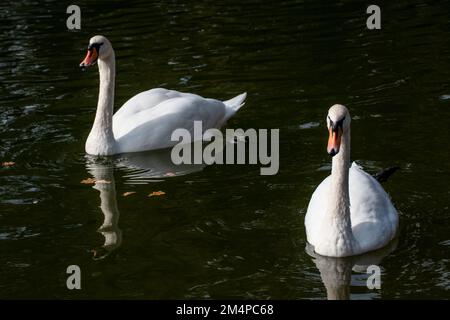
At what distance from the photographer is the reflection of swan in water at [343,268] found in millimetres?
7871

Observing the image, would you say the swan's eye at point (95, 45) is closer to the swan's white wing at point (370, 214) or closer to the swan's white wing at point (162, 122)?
the swan's white wing at point (162, 122)

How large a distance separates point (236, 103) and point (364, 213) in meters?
4.62

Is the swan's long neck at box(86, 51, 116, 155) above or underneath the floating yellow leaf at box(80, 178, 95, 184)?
above

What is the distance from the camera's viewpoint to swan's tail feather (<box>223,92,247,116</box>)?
13.0 metres

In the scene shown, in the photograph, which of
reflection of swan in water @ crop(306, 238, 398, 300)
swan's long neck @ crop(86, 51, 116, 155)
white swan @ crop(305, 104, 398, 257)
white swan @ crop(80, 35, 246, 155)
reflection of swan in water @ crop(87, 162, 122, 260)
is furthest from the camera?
white swan @ crop(80, 35, 246, 155)

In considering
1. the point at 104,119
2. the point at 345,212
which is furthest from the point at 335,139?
the point at 104,119

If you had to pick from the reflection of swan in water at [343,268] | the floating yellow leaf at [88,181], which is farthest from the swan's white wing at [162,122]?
the reflection of swan in water at [343,268]

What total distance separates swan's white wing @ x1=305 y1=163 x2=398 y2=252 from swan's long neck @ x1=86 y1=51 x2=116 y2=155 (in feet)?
11.8

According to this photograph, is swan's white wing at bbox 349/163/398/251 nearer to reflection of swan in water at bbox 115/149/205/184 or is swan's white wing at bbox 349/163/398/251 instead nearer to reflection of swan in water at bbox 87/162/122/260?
reflection of swan in water at bbox 87/162/122/260

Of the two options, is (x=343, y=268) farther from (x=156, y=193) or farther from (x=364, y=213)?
(x=156, y=193)

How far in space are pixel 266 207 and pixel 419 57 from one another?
601 cm

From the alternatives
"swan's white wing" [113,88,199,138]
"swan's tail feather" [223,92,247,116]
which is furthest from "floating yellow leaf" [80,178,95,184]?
"swan's tail feather" [223,92,247,116]

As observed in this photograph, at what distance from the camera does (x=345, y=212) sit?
8.33m

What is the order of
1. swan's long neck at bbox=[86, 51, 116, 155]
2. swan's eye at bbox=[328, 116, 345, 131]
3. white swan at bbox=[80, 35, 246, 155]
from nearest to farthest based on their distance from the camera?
swan's eye at bbox=[328, 116, 345, 131]
swan's long neck at bbox=[86, 51, 116, 155]
white swan at bbox=[80, 35, 246, 155]
